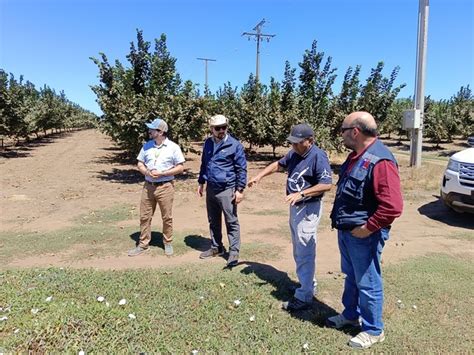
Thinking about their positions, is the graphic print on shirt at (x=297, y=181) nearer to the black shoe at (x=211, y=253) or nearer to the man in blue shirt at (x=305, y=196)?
the man in blue shirt at (x=305, y=196)

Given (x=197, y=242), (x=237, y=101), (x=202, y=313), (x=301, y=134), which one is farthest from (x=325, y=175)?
(x=237, y=101)

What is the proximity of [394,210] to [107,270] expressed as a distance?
3.35m

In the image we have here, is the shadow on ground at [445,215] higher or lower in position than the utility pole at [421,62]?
lower

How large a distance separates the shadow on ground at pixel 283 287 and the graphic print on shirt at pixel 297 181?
1164mm

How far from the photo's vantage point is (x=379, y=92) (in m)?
14.4

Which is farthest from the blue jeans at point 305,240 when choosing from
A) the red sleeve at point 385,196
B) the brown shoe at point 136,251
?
the brown shoe at point 136,251

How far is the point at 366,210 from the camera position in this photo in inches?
113

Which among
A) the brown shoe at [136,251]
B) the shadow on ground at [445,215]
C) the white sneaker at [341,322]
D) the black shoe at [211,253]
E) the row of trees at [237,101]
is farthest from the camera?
the row of trees at [237,101]

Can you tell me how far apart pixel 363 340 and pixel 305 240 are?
3.10 feet

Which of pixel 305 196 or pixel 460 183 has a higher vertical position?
pixel 305 196

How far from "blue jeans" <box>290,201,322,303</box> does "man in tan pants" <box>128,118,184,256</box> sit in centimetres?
209

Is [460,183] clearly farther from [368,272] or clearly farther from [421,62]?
[421,62]

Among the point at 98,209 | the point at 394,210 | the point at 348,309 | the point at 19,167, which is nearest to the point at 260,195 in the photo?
the point at 98,209

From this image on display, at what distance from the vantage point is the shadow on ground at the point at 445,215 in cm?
724
